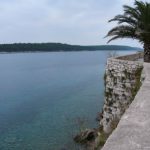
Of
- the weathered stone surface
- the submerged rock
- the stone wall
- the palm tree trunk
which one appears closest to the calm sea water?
the submerged rock

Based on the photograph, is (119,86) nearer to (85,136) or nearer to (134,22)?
(134,22)

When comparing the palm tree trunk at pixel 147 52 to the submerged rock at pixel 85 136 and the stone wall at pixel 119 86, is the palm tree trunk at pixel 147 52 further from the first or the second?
the submerged rock at pixel 85 136

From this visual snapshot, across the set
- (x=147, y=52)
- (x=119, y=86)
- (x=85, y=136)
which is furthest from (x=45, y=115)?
(x=119, y=86)

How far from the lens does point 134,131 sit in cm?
539

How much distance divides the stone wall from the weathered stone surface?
21.0 feet

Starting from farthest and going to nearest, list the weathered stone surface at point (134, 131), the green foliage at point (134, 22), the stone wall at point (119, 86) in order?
the green foliage at point (134, 22)
the stone wall at point (119, 86)
the weathered stone surface at point (134, 131)

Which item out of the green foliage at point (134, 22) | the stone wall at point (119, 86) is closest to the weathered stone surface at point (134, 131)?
the stone wall at point (119, 86)

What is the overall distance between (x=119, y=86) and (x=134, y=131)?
9054mm

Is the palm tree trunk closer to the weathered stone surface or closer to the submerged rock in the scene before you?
the submerged rock

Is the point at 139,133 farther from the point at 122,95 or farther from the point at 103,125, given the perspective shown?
the point at 103,125

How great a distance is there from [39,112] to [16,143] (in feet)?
38.7

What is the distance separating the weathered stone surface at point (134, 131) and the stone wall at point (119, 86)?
21.0 feet

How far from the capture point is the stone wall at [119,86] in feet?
44.7

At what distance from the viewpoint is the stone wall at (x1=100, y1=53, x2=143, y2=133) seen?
13633 millimetres
